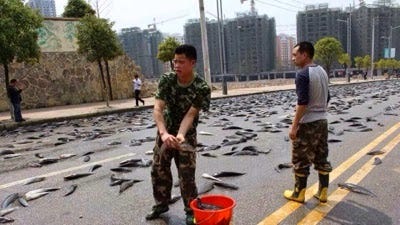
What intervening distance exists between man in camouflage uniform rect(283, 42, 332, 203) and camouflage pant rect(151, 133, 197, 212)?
129 centimetres

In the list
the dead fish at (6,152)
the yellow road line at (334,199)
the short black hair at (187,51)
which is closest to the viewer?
the short black hair at (187,51)

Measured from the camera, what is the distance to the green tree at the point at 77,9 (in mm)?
29578

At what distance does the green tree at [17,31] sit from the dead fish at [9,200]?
38.8 feet

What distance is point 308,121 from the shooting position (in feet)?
16.1

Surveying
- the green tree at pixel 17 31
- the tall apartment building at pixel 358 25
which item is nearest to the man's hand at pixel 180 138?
the green tree at pixel 17 31

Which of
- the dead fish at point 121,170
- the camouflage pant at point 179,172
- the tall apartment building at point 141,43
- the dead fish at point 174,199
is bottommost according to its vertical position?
the dead fish at point 121,170

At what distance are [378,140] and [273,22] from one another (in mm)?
72227

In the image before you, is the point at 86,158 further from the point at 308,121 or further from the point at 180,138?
the point at 308,121

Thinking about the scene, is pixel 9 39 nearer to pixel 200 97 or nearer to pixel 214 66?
pixel 200 97

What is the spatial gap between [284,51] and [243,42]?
15.5 m

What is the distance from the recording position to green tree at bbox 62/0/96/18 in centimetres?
2958

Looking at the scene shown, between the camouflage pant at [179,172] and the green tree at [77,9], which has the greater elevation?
the green tree at [77,9]

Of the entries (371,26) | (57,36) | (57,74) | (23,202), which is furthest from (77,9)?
(371,26)

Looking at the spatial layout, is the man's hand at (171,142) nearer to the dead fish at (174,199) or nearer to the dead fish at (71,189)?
the dead fish at (174,199)
